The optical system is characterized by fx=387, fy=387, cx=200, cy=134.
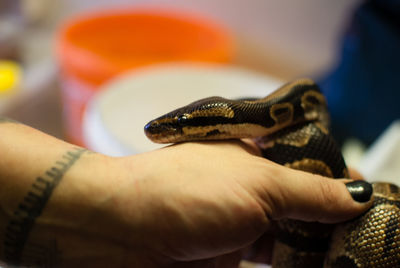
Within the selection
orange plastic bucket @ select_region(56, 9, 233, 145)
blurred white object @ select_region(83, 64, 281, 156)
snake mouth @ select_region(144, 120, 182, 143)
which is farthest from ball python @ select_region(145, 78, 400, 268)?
orange plastic bucket @ select_region(56, 9, 233, 145)

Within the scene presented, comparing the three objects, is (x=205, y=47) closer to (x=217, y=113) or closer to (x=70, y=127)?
(x=70, y=127)

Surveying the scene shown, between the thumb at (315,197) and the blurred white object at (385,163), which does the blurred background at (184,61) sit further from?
the thumb at (315,197)

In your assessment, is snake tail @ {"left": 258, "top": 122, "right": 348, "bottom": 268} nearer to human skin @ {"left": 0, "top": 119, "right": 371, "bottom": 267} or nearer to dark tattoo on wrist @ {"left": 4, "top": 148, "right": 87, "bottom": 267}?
human skin @ {"left": 0, "top": 119, "right": 371, "bottom": 267}

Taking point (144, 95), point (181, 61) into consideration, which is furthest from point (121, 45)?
point (144, 95)

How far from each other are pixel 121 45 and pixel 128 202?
1919 millimetres

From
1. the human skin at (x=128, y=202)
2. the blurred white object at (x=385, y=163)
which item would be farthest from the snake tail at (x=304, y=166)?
the blurred white object at (x=385, y=163)

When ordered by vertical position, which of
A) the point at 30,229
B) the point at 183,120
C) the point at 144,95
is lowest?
the point at 144,95

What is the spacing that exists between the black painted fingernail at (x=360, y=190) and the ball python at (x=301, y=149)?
0.06 metres

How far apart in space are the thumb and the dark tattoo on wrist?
14.8 inches

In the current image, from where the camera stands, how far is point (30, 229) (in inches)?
24.2

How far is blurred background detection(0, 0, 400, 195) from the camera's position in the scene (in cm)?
166

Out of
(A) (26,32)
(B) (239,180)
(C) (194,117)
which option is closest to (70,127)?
(A) (26,32)

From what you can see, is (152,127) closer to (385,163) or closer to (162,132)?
(162,132)

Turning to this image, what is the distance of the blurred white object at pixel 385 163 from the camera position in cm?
140
